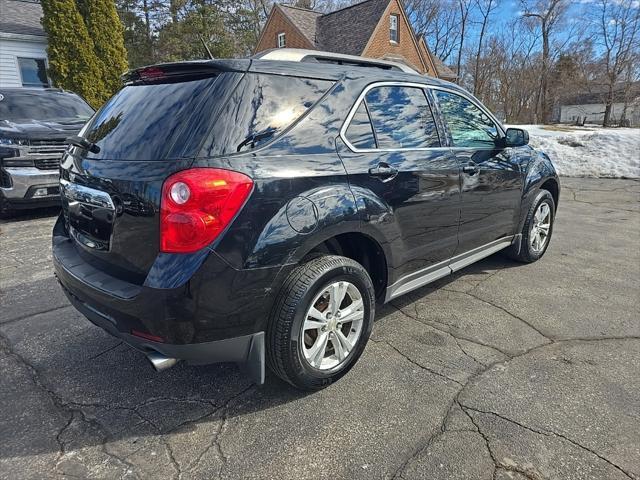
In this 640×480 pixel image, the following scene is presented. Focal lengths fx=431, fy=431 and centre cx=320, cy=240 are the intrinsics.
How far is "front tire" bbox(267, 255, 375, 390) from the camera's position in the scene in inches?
87.2

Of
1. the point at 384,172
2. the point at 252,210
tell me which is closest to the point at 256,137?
the point at 252,210

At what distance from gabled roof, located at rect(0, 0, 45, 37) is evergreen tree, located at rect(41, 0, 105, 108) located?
2039 millimetres

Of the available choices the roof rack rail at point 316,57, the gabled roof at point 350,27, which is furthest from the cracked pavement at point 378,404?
the gabled roof at point 350,27

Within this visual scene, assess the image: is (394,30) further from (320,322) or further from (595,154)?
(320,322)

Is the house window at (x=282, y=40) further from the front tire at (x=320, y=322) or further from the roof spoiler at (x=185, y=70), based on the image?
the front tire at (x=320, y=322)

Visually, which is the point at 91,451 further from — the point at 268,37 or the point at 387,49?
the point at 268,37

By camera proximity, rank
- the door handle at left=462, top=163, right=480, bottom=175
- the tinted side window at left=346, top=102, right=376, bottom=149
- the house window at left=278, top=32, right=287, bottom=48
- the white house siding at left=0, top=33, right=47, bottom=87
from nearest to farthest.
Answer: the tinted side window at left=346, top=102, right=376, bottom=149 → the door handle at left=462, top=163, right=480, bottom=175 → the white house siding at left=0, top=33, right=47, bottom=87 → the house window at left=278, top=32, right=287, bottom=48

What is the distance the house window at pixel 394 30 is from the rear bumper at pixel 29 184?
81.8 ft

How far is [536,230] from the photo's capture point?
459 cm

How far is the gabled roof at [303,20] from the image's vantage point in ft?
88.6

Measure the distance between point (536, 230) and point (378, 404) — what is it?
10.2 feet

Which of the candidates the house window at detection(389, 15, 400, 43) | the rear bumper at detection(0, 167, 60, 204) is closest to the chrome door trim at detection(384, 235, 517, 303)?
the rear bumper at detection(0, 167, 60, 204)

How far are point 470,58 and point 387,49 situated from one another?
2089 cm

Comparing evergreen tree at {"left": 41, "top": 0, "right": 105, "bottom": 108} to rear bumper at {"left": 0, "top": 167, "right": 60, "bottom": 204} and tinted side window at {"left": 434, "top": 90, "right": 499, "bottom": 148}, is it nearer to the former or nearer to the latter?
rear bumper at {"left": 0, "top": 167, "right": 60, "bottom": 204}
